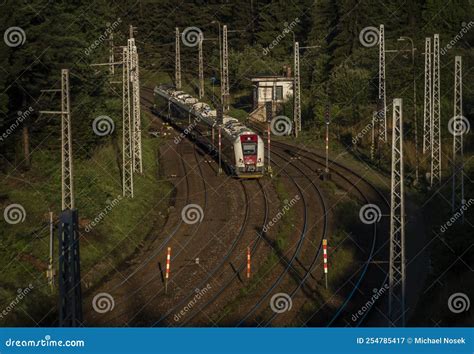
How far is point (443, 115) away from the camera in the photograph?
35125mm

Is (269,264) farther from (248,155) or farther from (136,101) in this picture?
→ (136,101)

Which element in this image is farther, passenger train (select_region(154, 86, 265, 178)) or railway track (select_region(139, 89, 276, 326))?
passenger train (select_region(154, 86, 265, 178))

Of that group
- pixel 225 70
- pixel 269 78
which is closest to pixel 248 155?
pixel 225 70

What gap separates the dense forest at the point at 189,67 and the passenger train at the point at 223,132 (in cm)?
311

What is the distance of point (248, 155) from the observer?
107 feet

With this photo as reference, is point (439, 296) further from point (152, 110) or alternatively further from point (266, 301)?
point (152, 110)

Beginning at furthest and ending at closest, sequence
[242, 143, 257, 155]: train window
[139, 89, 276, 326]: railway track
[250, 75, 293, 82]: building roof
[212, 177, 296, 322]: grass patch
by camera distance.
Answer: [250, 75, 293, 82]: building roof → [242, 143, 257, 155]: train window → [212, 177, 296, 322]: grass patch → [139, 89, 276, 326]: railway track

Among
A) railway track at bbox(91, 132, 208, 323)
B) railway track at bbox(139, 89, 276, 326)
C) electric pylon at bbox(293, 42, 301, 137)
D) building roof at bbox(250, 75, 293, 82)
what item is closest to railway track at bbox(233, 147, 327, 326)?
railway track at bbox(139, 89, 276, 326)

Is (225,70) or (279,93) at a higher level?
(225,70)

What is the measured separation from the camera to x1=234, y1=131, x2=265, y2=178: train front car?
32.7 m

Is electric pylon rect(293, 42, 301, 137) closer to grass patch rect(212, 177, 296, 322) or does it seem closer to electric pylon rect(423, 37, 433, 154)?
electric pylon rect(423, 37, 433, 154)

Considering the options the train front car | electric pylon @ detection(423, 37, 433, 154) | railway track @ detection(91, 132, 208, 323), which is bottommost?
railway track @ detection(91, 132, 208, 323)

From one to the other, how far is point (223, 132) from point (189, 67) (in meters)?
43.5

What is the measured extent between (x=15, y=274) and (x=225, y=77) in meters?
34.8
